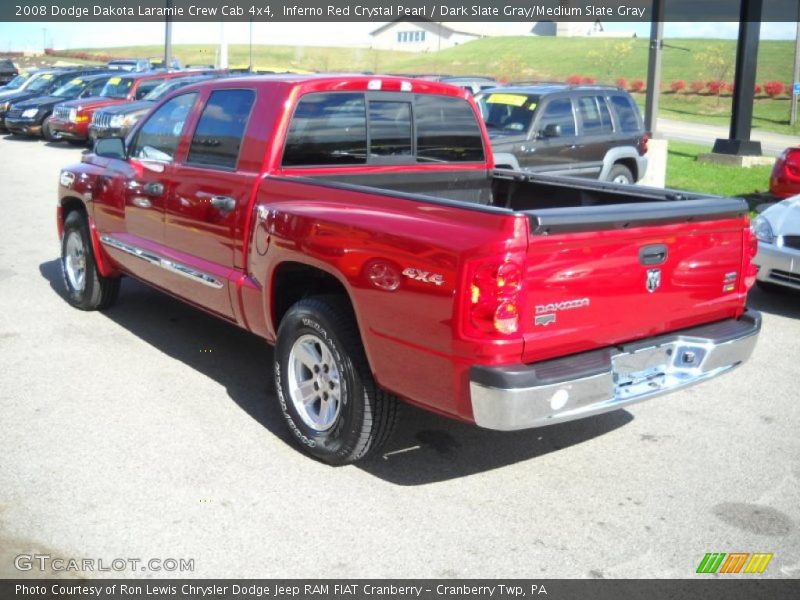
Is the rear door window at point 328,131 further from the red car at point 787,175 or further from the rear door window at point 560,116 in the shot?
the rear door window at point 560,116

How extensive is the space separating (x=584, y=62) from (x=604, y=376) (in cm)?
7755

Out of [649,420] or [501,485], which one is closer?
[501,485]

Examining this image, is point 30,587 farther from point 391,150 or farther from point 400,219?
point 391,150

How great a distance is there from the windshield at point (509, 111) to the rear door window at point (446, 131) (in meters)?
6.30

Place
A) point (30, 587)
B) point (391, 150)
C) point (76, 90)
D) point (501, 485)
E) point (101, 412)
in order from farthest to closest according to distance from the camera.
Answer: point (76, 90) → point (391, 150) → point (101, 412) → point (501, 485) → point (30, 587)

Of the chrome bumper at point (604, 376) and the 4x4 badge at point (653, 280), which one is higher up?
the 4x4 badge at point (653, 280)

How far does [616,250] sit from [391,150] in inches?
86.1

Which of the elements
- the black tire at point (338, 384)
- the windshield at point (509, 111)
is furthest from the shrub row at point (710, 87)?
the black tire at point (338, 384)

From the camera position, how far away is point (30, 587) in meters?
3.59

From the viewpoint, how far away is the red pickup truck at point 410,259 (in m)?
3.86

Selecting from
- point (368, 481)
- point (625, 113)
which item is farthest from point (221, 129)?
point (625, 113)

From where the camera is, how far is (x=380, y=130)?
5.82 metres

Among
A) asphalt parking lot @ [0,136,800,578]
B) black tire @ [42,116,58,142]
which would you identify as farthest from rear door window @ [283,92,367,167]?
black tire @ [42,116,58,142]

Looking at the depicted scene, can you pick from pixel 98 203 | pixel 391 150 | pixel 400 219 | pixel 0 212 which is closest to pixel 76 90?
pixel 0 212
